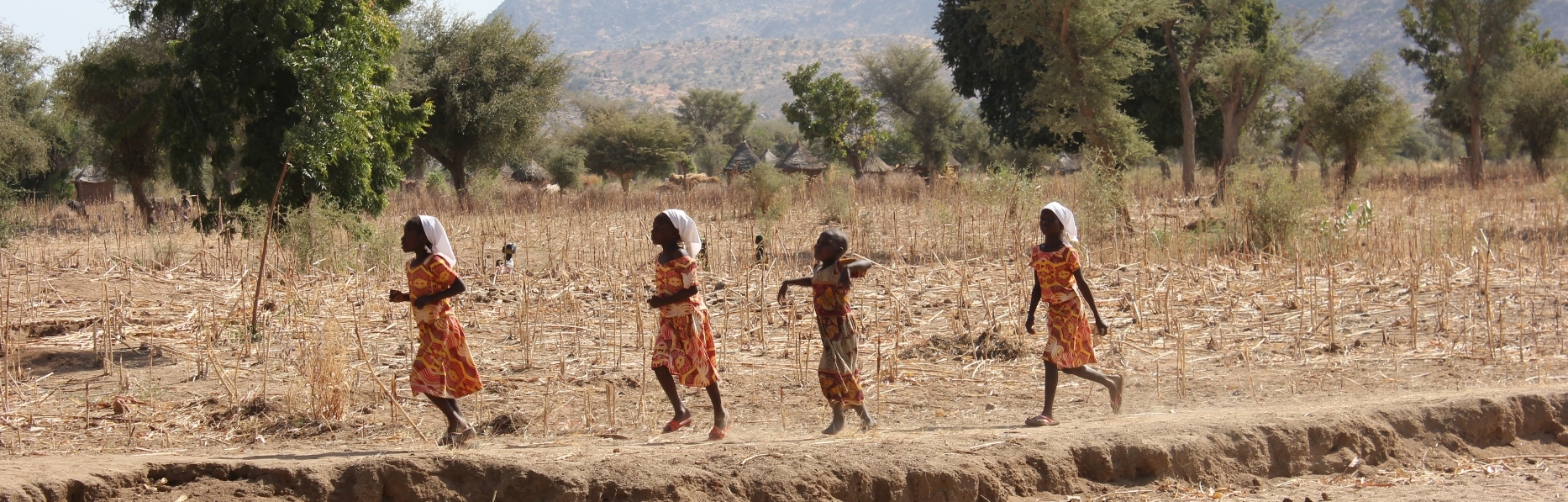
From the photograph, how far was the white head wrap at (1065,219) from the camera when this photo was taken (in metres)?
5.41

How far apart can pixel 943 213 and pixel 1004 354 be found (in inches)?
223

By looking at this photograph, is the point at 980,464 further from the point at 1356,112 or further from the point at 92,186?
the point at 92,186

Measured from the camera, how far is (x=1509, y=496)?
4438mm

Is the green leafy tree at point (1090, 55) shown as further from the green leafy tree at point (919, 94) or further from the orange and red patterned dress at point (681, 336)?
the green leafy tree at point (919, 94)

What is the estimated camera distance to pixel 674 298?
5016 millimetres

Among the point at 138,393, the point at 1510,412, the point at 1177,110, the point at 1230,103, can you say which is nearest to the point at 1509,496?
the point at 1510,412

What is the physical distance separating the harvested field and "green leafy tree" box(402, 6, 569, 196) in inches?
433

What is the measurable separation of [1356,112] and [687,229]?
81.8ft

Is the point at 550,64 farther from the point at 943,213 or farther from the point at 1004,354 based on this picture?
the point at 1004,354

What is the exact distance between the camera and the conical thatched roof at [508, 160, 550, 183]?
3825 cm

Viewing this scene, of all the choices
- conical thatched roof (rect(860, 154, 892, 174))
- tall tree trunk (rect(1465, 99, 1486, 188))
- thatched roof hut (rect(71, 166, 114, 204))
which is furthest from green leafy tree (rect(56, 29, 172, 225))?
tall tree trunk (rect(1465, 99, 1486, 188))

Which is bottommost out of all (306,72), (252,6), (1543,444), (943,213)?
(1543,444)

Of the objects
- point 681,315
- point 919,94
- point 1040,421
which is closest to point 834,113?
point 919,94

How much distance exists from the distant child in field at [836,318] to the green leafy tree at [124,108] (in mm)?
12636
